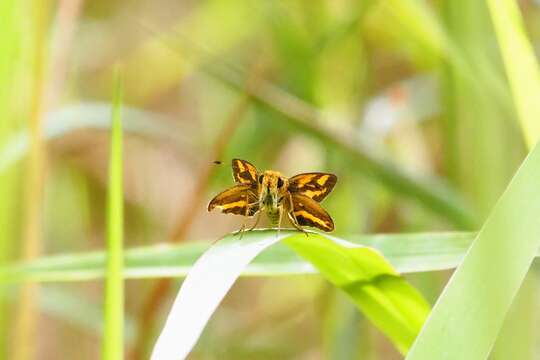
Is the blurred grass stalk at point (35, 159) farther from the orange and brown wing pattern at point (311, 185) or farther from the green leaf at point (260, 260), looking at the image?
the orange and brown wing pattern at point (311, 185)

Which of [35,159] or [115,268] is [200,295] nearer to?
[115,268]

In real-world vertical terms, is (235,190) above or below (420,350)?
above

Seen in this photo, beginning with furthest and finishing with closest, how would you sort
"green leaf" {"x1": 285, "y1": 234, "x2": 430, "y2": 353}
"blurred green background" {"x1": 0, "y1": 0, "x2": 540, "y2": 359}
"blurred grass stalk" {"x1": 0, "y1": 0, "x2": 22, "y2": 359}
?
"blurred green background" {"x1": 0, "y1": 0, "x2": 540, "y2": 359} < "green leaf" {"x1": 285, "y1": 234, "x2": 430, "y2": 353} < "blurred grass stalk" {"x1": 0, "y1": 0, "x2": 22, "y2": 359}

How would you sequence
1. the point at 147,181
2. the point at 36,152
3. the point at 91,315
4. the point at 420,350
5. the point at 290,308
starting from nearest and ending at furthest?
the point at 420,350 → the point at 36,152 → the point at 91,315 → the point at 290,308 → the point at 147,181

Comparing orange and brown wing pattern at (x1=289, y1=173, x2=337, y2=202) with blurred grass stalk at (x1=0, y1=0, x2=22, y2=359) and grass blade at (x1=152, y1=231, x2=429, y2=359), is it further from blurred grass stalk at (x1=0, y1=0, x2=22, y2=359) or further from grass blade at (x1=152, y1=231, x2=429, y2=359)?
blurred grass stalk at (x1=0, y1=0, x2=22, y2=359)

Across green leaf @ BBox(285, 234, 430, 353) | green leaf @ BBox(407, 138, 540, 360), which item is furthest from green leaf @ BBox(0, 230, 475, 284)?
green leaf @ BBox(407, 138, 540, 360)

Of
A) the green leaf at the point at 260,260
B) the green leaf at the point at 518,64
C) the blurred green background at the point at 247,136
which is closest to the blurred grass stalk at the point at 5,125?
the blurred green background at the point at 247,136

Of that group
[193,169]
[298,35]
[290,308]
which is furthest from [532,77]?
[193,169]

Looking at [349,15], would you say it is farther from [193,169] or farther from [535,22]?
[193,169]
